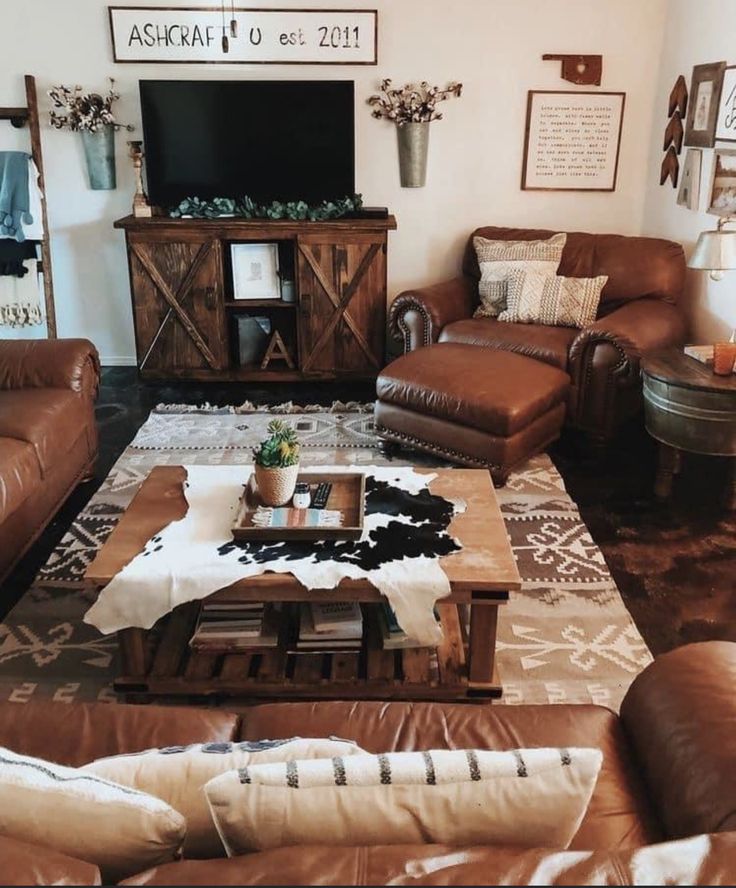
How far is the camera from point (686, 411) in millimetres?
3209

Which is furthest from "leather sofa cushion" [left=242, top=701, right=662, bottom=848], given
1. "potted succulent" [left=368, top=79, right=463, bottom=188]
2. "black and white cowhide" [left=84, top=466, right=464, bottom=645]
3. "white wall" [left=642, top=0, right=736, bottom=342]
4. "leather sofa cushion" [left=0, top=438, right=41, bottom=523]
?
"potted succulent" [left=368, top=79, right=463, bottom=188]

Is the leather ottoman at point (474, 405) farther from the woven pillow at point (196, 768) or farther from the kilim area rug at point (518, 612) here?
the woven pillow at point (196, 768)

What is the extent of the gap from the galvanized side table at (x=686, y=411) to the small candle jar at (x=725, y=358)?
3 centimetres

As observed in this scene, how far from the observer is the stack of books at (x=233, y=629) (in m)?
2.38

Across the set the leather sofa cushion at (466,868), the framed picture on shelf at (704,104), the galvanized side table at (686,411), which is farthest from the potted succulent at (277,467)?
the framed picture on shelf at (704,104)

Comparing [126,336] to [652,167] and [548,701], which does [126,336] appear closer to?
[652,167]

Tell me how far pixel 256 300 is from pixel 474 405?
182 cm

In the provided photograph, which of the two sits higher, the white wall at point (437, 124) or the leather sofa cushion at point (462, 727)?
the white wall at point (437, 124)

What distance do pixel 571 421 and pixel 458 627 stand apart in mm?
1782

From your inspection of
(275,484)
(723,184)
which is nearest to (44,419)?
(275,484)

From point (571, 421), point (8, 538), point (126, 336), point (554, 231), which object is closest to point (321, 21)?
point (554, 231)

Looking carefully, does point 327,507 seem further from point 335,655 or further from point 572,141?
point 572,141

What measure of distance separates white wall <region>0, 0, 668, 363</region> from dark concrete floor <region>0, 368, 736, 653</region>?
1202 mm

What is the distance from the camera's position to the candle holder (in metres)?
4.77
